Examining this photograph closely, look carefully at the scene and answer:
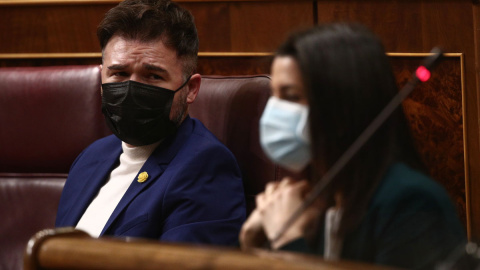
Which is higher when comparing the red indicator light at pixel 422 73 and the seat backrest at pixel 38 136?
the red indicator light at pixel 422 73

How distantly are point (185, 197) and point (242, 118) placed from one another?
30 centimetres

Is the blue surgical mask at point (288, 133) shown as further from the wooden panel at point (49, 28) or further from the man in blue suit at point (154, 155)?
the wooden panel at point (49, 28)

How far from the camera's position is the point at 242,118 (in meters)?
1.75

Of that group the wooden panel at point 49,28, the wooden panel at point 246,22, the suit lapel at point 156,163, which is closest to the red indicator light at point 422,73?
the suit lapel at point 156,163

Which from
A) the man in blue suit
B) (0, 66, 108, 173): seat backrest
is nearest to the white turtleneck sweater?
the man in blue suit

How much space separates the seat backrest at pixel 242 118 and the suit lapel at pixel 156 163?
108 millimetres

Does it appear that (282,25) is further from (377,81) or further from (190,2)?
(377,81)

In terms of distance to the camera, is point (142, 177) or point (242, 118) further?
point (242, 118)

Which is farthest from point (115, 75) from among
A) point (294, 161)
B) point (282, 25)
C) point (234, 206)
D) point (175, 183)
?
point (294, 161)

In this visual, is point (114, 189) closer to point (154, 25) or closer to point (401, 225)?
point (154, 25)

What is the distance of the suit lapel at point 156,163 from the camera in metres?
1.61

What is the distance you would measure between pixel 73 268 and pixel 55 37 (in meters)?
1.57

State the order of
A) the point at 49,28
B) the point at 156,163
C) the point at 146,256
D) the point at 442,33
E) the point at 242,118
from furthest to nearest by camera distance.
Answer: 1. the point at 49,28
2. the point at 442,33
3. the point at 242,118
4. the point at 156,163
5. the point at 146,256

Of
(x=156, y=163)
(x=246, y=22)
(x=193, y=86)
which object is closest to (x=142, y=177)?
(x=156, y=163)
